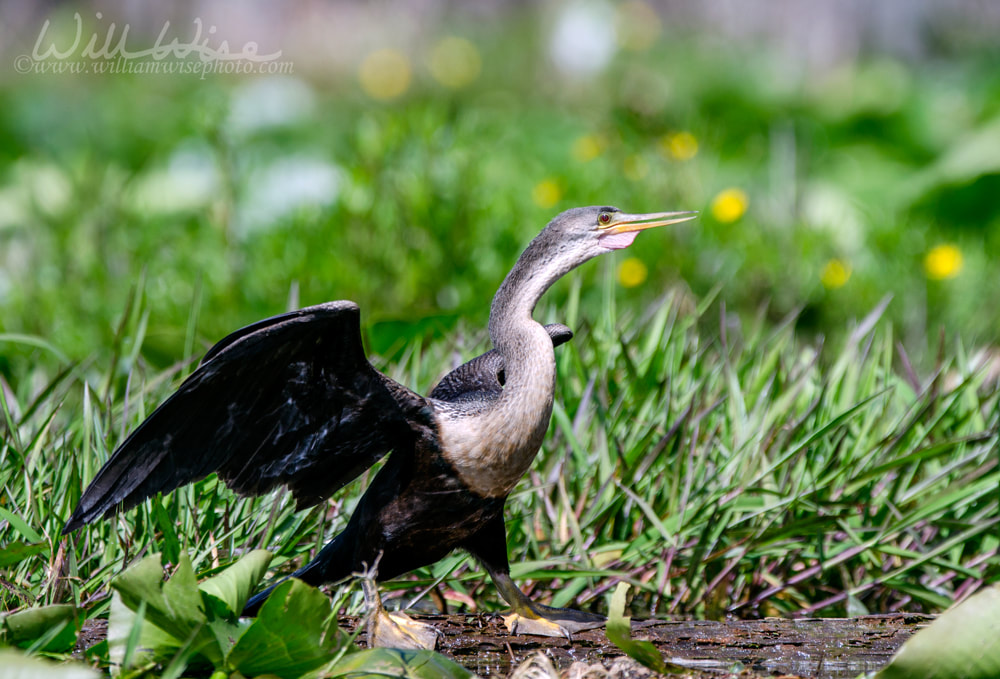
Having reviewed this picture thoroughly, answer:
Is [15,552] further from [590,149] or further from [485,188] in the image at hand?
[590,149]

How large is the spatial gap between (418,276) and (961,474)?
2516 millimetres

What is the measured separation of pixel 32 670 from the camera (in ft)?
5.61

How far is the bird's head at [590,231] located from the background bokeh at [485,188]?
124 cm

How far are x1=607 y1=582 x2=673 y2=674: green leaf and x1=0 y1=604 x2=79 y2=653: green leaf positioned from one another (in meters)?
0.98

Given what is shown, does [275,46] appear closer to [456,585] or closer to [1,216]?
[1,216]

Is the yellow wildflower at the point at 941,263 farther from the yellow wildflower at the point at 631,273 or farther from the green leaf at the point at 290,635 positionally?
the green leaf at the point at 290,635

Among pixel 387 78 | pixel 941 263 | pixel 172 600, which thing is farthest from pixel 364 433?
pixel 387 78

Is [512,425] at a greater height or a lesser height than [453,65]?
lesser

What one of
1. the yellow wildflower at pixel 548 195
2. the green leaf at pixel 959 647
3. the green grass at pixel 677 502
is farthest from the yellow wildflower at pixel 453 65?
the green leaf at pixel 959 647

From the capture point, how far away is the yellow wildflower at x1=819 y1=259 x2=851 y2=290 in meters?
5.04

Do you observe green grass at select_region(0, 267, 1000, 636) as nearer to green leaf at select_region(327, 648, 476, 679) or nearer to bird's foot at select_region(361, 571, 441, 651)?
bird's foot at select_region(361, 571, 441, 651)

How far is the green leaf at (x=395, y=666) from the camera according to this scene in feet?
6.41

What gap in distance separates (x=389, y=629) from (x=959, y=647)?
1080 mm

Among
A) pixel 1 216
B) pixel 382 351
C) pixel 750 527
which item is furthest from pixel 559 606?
pixel 1 216
